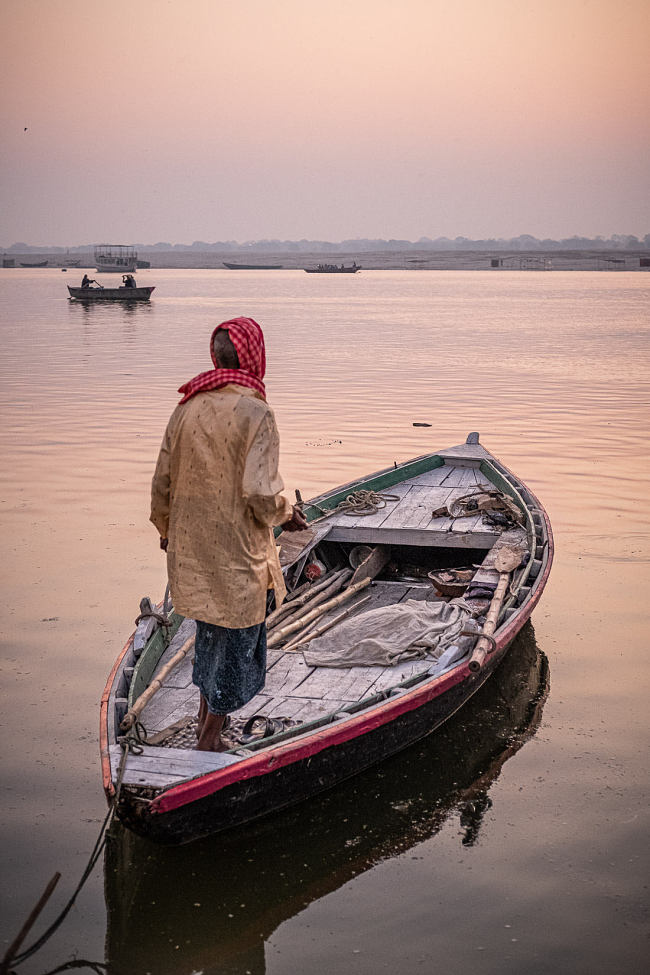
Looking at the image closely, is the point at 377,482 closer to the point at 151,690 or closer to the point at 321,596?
the point at 321,596

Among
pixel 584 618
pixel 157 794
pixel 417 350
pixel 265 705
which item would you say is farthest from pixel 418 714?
pixel 417 350

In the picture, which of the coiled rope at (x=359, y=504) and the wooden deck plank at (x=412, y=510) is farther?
the coiled rope at (x=359, y=504)

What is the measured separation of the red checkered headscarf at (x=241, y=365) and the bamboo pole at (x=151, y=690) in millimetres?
1453

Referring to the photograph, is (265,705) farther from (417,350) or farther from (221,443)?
(417,350)

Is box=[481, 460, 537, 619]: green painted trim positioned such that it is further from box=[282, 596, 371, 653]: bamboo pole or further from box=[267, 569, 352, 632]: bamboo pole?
box=[267, 569, 352, 632]: bamboo pole

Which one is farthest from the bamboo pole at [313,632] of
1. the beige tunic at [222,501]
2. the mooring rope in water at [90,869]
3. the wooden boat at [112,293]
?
the wooden boat at [112,293]

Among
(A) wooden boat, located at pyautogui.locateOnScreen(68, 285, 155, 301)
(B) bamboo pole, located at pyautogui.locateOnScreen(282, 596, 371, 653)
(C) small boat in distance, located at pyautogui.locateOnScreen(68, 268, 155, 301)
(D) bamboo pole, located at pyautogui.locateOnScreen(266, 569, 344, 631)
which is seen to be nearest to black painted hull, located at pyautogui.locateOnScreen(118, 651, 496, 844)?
(B) bamboo pole, located at pyautogui.locateOnScreen(282, 596, 371, 653)

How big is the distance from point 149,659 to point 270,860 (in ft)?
4.19

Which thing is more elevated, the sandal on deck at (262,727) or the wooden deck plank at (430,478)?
the wooden deck plank at (430,478)

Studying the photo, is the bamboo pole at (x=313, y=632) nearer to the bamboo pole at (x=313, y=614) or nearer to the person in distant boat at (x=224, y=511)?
the bamboo pole at (x=313, y=614)

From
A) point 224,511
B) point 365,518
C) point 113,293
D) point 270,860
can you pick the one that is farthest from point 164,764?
point 113,293

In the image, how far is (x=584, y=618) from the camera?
25.0 ft

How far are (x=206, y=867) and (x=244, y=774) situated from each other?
522 millimetres

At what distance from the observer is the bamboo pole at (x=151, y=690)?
180 inches
